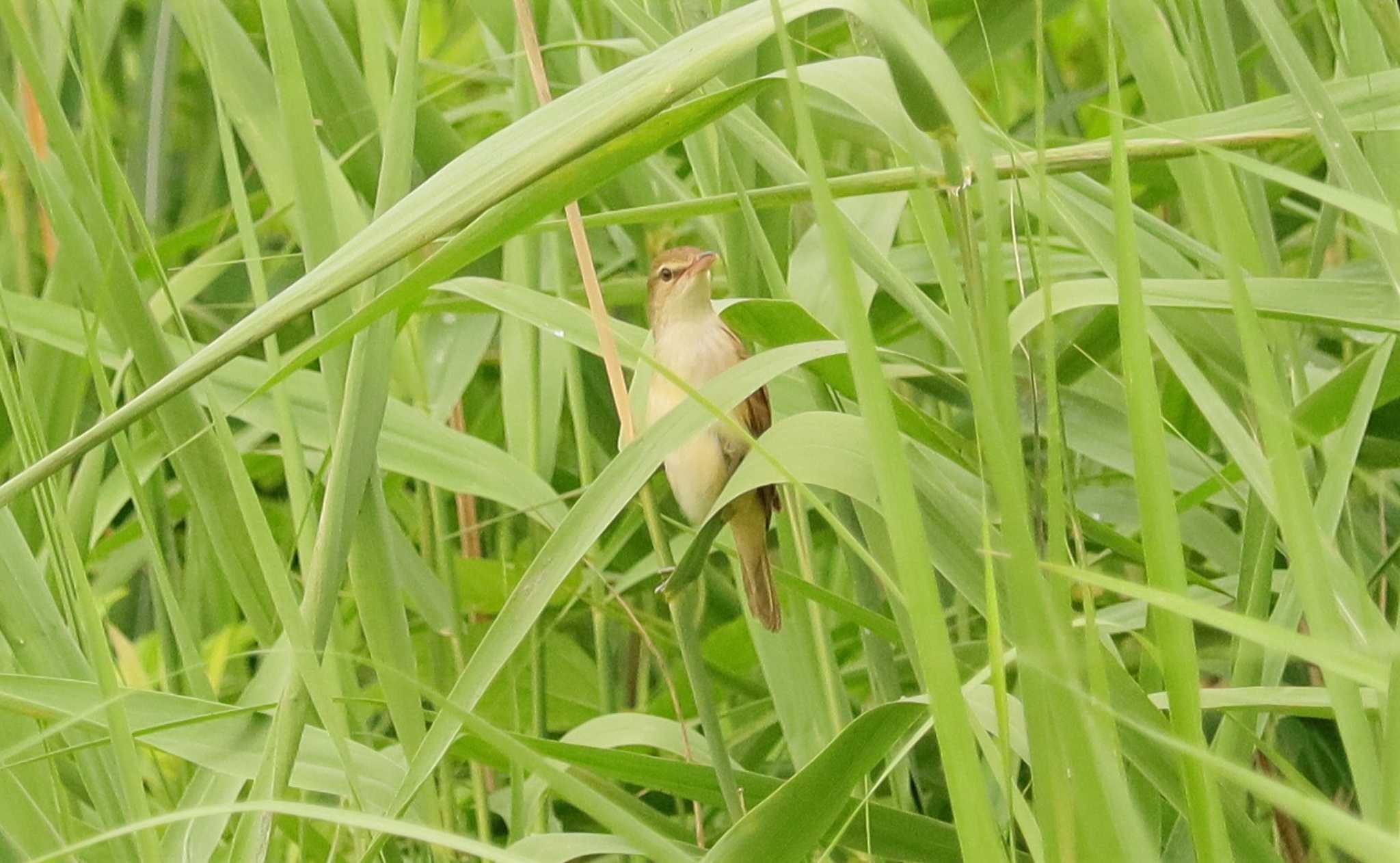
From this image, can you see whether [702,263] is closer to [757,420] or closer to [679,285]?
[679,285]

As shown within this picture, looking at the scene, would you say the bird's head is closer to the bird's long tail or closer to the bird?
the bird

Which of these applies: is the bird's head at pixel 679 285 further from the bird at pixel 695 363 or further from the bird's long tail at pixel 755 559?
the bird's long tail at pixel 755 559

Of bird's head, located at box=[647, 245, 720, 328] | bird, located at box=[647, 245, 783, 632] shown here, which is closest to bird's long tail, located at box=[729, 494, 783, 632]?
bird, located at box=[647, 245, 783, 632]

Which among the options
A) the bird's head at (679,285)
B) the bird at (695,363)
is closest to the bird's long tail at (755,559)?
the bird at (695,363)

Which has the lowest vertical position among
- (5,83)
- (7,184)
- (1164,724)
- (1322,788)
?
(1322,788)

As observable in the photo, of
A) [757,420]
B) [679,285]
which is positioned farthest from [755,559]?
[679,285]

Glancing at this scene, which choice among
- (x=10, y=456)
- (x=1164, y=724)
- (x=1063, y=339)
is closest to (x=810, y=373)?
(x=1063, y=339)

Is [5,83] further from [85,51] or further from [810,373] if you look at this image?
[810,373]

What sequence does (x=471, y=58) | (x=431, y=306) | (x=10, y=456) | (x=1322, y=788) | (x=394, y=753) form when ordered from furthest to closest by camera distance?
1. (x=471, y=58)
2. (x=10, y=456)
3. (x=1322, y=788)
4. (x=394, y=753)
5. (x=431, y=306)
